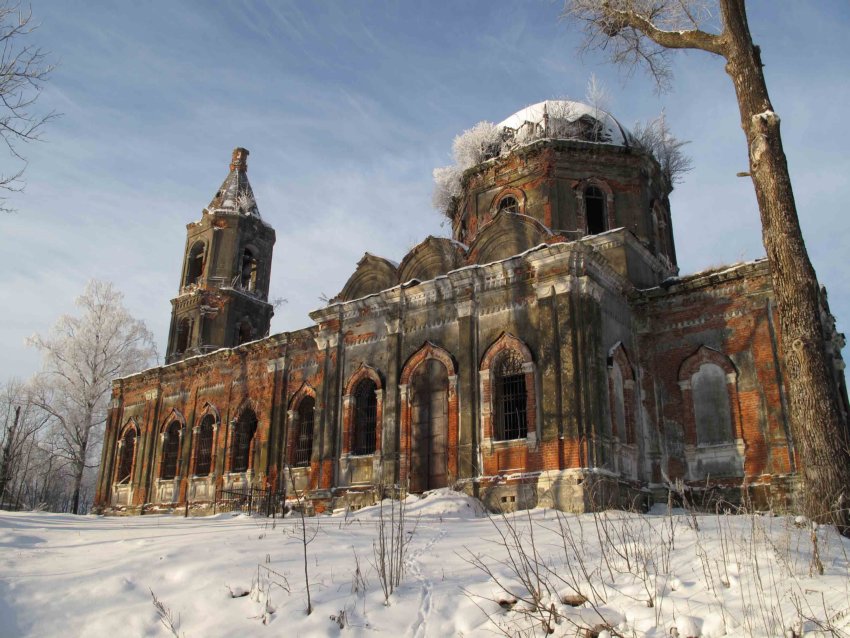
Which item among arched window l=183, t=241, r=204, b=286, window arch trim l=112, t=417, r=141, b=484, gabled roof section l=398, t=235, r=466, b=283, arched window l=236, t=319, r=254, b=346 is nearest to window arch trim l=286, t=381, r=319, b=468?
gabled roof section l=398, t=235, r=466, b=283

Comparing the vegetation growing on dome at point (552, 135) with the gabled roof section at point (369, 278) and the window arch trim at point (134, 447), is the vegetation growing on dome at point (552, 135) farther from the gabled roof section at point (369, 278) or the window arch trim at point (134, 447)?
the window arch trim at point (134, 447)

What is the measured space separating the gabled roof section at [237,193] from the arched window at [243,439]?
340 inches

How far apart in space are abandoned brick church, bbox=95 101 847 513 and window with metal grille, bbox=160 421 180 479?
0.08m

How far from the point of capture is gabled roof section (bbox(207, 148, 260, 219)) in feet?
88.1

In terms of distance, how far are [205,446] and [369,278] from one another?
317 inches

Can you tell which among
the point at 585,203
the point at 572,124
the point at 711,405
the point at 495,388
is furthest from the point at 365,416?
the point at 572,124

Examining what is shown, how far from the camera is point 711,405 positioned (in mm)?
14992

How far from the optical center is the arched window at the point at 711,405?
14750 mm

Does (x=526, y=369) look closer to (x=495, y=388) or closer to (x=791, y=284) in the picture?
(x=495, y=388)

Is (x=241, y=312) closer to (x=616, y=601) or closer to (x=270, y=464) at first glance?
(x=270, y=464)

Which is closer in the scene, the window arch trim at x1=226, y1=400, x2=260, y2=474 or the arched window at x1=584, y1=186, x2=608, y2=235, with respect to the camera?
the arched window at x1=584, y1=186, x2=608, y2=235

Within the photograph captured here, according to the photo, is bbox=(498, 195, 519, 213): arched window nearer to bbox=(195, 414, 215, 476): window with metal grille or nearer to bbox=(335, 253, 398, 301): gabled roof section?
bbox=(335, 253, 398, 301): gabled roof section

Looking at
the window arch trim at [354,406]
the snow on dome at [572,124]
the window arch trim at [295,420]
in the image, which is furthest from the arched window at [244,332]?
the snow on dome at [572,124]

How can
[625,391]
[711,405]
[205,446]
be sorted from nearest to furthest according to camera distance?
[711,405] < [625,391] < [205,446]
